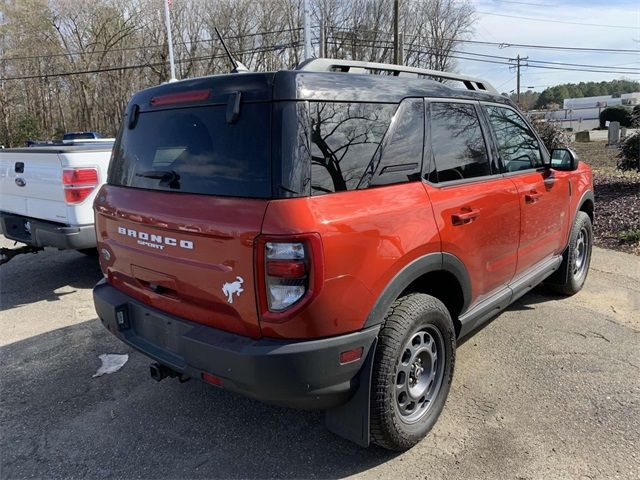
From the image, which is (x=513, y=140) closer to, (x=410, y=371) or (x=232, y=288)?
(x=410, y=371)

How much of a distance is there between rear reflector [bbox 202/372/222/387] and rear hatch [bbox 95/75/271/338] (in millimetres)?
235

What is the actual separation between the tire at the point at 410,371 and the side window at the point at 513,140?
1.45 meters

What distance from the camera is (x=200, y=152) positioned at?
244cm

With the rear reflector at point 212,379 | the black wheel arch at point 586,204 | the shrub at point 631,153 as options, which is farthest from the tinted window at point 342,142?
the shrub at point 631,153

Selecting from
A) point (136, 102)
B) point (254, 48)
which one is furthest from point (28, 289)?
point (254, 48)

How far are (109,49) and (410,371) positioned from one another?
37417 millimetres

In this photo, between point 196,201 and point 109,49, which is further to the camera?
point 109,49

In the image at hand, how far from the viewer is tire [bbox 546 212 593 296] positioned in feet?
15.1

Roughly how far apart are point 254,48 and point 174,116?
33.8m

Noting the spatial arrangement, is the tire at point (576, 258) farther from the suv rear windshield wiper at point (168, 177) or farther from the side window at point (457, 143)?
the suv rear windshield wiper at point (168, 177)

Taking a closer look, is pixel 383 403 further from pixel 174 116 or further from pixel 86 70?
pixel 86 70

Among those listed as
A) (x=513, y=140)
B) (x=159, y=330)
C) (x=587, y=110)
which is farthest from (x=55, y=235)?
(x=587, y=110)

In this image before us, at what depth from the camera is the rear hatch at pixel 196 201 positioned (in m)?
2.16

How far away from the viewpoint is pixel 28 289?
5.55 m
